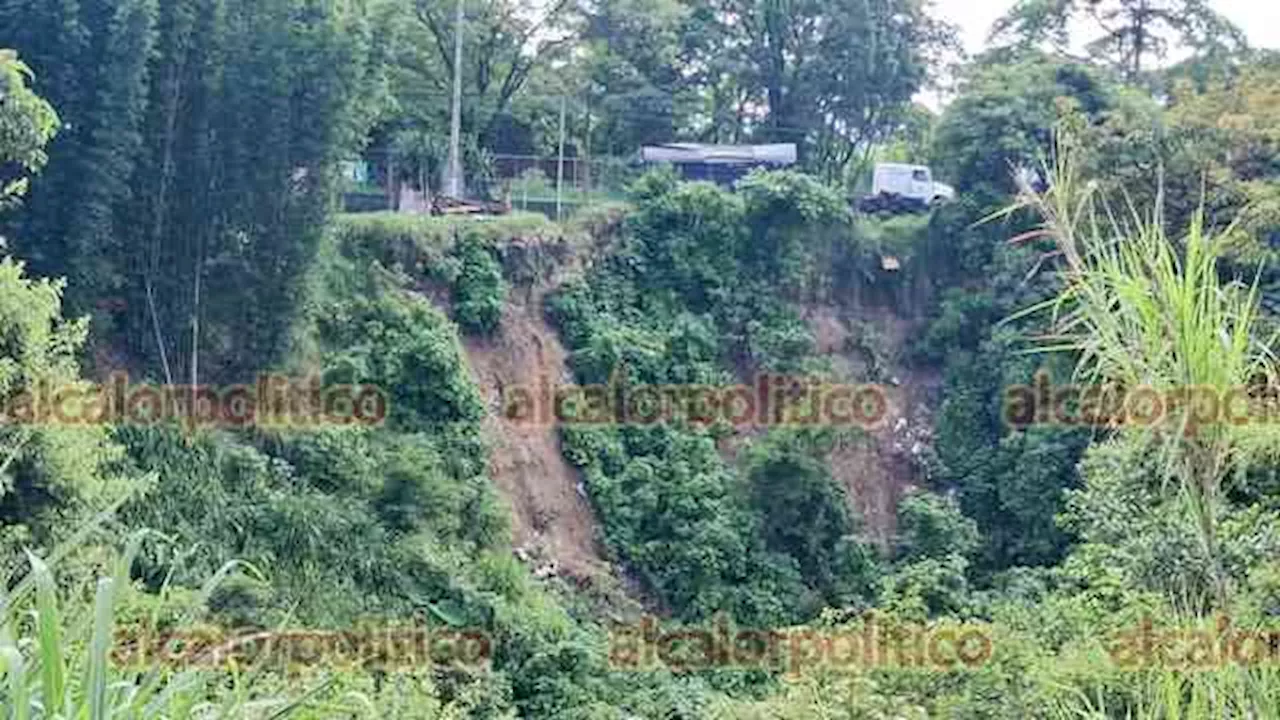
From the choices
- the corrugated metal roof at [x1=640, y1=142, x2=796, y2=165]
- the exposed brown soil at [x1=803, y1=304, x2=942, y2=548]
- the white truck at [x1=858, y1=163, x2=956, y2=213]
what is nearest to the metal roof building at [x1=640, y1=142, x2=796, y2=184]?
the corrugated metal roof at [x1=640, y1=142, x2=796, y2=165]

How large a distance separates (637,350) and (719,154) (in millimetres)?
4543

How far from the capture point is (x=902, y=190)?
1591cm

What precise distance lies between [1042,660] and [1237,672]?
390 cm

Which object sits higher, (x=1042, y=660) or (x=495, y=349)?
(x=495, y=349)

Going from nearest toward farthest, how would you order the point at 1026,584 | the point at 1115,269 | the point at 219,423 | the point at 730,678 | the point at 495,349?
the point at 1115,269 → the point at 219,423 → the point at 730,678 → the point at 1026,584 → the point at 495,349

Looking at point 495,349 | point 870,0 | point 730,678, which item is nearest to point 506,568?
point 730,678

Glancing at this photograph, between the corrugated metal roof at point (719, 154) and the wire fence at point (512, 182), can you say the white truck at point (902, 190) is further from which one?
the wire fence at point (512, 182)

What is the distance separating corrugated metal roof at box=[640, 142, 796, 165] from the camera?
15.4 metres

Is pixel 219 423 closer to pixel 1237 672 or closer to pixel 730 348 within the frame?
pixel 730 348

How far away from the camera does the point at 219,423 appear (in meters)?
8.52

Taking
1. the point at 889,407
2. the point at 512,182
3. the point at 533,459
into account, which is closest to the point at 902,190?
the point at 889,407

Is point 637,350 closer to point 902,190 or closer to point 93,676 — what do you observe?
point 902,190

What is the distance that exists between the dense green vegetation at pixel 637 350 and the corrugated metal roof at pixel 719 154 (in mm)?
691

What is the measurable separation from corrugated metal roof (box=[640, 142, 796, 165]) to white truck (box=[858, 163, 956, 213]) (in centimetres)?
114
